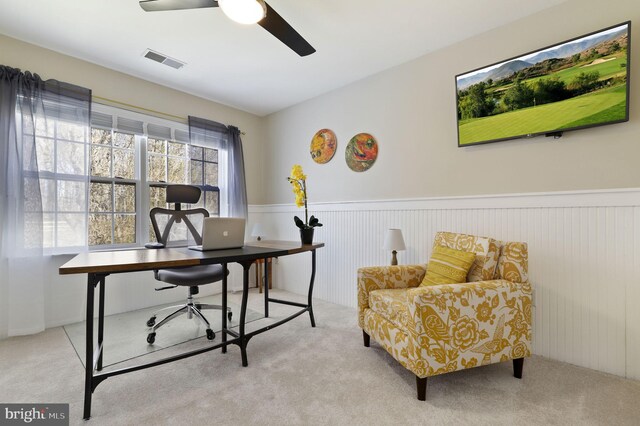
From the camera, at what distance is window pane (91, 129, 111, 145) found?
2.95 metres

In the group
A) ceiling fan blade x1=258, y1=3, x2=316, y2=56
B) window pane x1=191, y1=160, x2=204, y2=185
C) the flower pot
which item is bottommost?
the flower pot

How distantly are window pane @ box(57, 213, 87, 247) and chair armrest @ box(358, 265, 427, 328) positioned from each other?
2636mm

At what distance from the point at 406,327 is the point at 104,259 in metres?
1.72

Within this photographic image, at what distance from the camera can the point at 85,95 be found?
2729 millimetres

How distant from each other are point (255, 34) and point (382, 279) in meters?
2.26

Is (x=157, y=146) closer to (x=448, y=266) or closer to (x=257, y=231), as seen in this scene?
(x=257, y=231)

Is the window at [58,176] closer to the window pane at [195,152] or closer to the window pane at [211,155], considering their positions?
the window pane at [195,152]

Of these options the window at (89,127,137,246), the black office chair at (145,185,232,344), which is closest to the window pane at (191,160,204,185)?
the window at (89,127,137,246)

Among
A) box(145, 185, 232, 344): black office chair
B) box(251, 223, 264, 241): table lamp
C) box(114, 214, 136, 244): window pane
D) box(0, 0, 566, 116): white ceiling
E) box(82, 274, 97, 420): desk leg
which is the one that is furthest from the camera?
box(251, 223, 264, 241): table lamp

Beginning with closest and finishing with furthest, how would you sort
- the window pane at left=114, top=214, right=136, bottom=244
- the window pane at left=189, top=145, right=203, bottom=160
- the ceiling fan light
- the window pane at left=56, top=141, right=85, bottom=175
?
the ceiling fan light → the window pane at left=56, top=141, right=85, bottom=175 → the window pane at left=114, top=214, right=136, bottom=244 → the window pane at left=189, top=145, right=203, bottom=160

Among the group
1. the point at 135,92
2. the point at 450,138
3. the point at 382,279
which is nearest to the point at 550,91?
the point at 450,138

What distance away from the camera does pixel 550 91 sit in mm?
2006

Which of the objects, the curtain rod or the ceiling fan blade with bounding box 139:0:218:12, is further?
the curtain rod

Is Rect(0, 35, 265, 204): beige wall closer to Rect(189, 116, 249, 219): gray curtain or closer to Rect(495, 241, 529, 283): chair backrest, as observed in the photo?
Rect(189, 116, 249, 219): gray curtain
